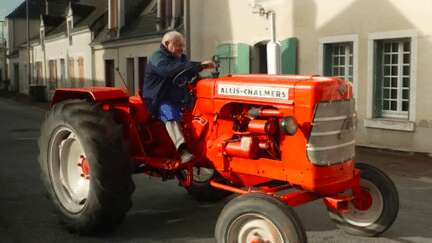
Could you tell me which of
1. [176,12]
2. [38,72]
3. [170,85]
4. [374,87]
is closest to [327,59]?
[374,87]

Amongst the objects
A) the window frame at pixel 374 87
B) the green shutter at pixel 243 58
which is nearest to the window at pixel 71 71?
the green shutter at pixel 243 58

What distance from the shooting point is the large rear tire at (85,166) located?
5363mm

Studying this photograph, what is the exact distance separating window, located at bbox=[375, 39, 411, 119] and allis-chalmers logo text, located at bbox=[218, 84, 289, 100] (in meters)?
8.00

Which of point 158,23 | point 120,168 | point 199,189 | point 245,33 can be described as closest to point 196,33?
point 245,33

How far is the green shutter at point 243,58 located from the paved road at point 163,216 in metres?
7.27

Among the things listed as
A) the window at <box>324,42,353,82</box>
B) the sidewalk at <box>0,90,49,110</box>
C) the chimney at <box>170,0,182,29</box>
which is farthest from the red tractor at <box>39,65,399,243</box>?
the sidewalk at <box>0,90,49,110</box>

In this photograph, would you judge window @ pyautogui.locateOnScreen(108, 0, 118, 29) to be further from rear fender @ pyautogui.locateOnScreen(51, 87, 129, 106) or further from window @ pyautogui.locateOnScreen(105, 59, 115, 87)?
rear fender @ pyautogui.locateOnScreen(51, 87, 129, 106)

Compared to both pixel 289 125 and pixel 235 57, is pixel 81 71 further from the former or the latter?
pixel 289 125

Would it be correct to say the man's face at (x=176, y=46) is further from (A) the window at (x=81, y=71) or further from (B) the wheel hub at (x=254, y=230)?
(A) the window at (x=81, y=71)

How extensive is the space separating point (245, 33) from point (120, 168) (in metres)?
11.5

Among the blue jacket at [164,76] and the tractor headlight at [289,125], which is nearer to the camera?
the tractor headlight at [289,125]

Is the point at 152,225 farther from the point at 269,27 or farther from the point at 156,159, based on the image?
the point at 269,27

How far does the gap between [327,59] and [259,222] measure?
33.0ft

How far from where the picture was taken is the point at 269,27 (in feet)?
50.7
